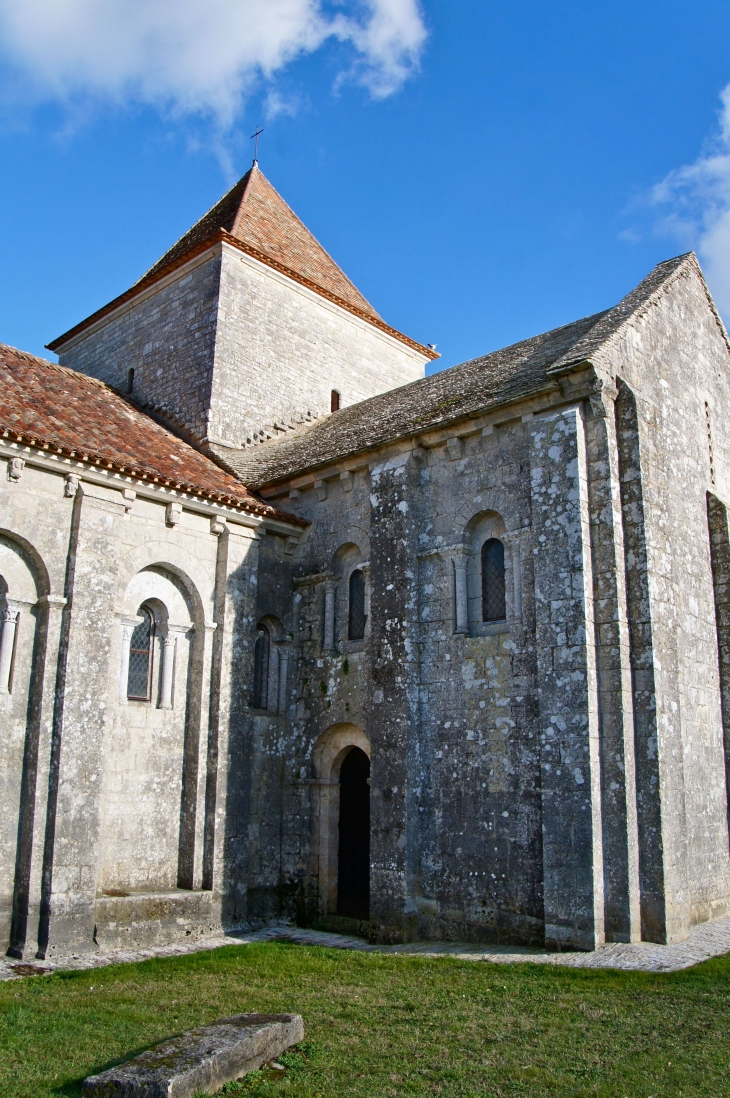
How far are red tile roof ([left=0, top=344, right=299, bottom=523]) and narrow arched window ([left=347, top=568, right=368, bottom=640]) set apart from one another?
157 centimetres

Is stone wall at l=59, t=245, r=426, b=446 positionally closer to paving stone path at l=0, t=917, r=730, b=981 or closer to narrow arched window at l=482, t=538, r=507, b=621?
narrow arched window at l=482, t=538, r=507, b=621

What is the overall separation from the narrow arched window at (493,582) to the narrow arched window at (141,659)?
16.9 ft

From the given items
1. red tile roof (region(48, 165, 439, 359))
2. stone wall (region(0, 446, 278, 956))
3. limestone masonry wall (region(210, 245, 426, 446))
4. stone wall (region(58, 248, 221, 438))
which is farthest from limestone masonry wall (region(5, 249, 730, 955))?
red tile roof (region(48, 165, 439, 359))

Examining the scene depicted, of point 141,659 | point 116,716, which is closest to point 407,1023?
point 116,716

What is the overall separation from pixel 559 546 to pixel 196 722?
6.13 m

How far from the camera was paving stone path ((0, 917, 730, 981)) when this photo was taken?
9469 millimetres

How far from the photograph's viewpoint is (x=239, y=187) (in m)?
22.7

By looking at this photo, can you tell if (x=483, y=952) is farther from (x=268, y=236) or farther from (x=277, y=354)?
(x=268, y=236)

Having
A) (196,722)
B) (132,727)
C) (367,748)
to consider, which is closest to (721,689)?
(367,748)

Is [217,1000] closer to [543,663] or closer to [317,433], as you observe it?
[543,663]

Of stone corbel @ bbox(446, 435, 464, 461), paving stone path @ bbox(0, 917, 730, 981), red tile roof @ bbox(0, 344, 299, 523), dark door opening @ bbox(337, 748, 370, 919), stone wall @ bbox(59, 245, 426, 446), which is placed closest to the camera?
paving stone path @ bbox(0, 917, 730, 981)

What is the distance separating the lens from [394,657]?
42.2 ft

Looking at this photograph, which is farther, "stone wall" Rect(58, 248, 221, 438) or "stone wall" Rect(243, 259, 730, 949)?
"stone wall" Rect(58, 248, 221, 438)

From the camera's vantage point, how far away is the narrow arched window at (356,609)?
14375mm
